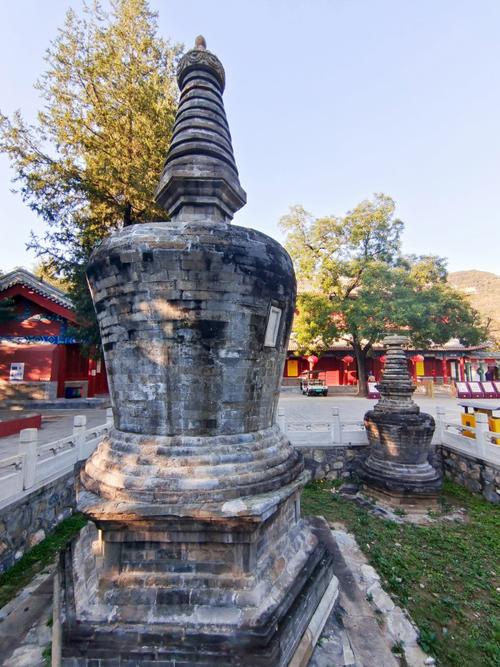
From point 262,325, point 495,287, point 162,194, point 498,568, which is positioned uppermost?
point 495,287

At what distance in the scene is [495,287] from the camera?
90.5m

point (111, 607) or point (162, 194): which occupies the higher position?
point (162, 194)

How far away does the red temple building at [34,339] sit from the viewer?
19.5 metres

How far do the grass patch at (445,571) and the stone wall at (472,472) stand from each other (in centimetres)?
37

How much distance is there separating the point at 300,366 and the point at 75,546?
2893 cm

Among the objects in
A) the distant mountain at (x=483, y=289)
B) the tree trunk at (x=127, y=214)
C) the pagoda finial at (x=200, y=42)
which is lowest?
the pagoda finial at (x=200, y=42)

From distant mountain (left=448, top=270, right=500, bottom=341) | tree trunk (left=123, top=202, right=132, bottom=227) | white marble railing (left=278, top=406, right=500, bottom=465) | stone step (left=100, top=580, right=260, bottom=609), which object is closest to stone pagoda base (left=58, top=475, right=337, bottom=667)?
stone step (left=100, top=580, right=260, bottom=609)

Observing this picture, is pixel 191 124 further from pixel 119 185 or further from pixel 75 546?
pixel 119 185

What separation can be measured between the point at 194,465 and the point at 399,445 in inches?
302

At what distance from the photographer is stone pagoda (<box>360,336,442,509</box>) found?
884 centimetres

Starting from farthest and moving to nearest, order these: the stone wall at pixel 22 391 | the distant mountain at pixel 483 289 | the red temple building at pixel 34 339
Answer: the distant mountain at pixel 483 289
the red temple building at pixel 34 339
the stone wall at pixel 22 391

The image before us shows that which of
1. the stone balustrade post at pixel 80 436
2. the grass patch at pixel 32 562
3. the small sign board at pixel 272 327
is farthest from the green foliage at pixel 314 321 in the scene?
the small sign board at pixel 272 327

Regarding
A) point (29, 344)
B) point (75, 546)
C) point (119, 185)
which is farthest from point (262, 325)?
point (29, 344)

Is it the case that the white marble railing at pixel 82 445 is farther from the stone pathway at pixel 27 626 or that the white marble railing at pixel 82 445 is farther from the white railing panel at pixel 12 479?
the stone pathway at pixel 27 626
